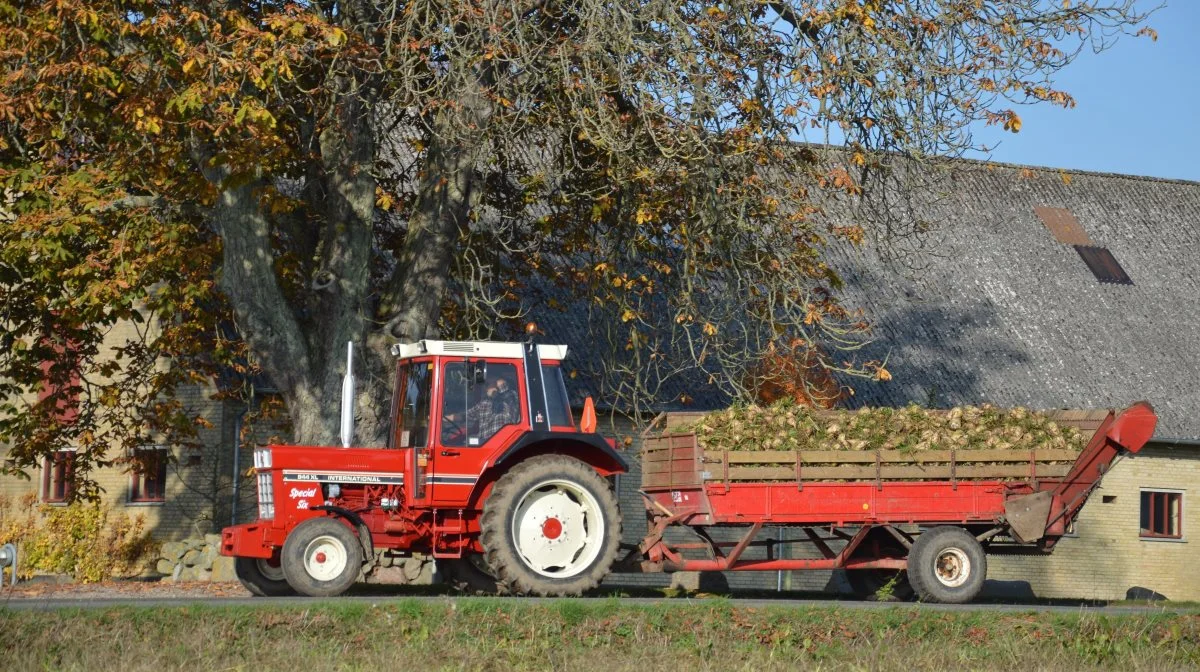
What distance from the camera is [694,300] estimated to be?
18578 millimetres

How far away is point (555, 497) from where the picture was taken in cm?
1475

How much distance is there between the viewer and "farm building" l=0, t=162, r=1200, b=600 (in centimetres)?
2394

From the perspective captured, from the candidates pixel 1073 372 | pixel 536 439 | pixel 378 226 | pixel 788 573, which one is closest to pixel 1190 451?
pixel 1073 372

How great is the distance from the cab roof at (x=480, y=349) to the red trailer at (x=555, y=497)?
2 cm

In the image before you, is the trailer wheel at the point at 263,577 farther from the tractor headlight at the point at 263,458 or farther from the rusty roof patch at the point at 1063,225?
the rusty roof patch at the point at 1063,225

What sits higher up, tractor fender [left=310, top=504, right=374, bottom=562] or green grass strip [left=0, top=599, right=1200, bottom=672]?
tractor fender [left=310, top=504, right=374, bottom=562]

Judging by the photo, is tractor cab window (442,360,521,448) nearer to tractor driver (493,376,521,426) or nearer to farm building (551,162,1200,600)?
tractor driver (493,376,521,426)

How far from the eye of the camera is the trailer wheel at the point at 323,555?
14.2 metres

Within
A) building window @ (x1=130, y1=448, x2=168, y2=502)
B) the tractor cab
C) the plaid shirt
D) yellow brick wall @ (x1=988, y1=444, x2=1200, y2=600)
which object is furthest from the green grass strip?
yellow brick wall @ (x1=988, y1=444, x2=1200, y2=600)

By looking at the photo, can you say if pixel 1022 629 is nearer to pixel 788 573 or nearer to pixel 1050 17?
pixel 1050 17

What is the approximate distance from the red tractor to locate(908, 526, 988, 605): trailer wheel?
10.9 feet

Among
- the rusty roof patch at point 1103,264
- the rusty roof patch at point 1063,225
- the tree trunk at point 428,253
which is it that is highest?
the rusty roof patch at point 1063,225

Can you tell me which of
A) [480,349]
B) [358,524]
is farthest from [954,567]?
[358,524]

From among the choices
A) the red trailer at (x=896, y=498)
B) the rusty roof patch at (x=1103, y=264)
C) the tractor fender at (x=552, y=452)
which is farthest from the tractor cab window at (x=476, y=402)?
the rusty roof patch at (x=1103, y=264)
